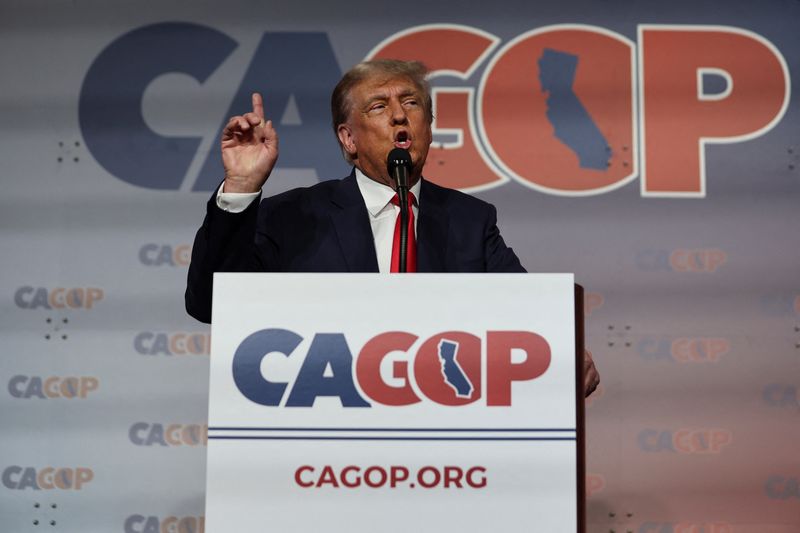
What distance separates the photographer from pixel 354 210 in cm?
212

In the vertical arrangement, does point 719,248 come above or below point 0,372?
above

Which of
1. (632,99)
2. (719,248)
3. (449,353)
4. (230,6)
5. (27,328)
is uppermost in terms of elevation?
(230,6)

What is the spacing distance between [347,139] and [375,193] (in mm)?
207

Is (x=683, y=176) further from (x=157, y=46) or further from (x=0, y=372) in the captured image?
(x=0, y=372)

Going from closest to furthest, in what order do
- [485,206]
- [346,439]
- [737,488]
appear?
[346,439] → [485,206] → [737,488]

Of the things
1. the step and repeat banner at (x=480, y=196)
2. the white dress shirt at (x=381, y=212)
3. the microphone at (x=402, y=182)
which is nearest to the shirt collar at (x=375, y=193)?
the white dress shirt at (x=381, y=212)

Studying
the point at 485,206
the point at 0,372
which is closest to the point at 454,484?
the point at 485,206

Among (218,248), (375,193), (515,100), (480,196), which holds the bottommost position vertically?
(218,248)

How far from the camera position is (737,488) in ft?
10.3

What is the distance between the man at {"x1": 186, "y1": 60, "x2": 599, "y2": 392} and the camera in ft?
6.05

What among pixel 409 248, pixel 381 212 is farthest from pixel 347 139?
pixel 409 248

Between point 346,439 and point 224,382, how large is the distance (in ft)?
0.63

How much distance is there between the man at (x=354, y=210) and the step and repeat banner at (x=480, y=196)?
3.23 ft

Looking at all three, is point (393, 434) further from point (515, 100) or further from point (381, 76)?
point (515, 100)
